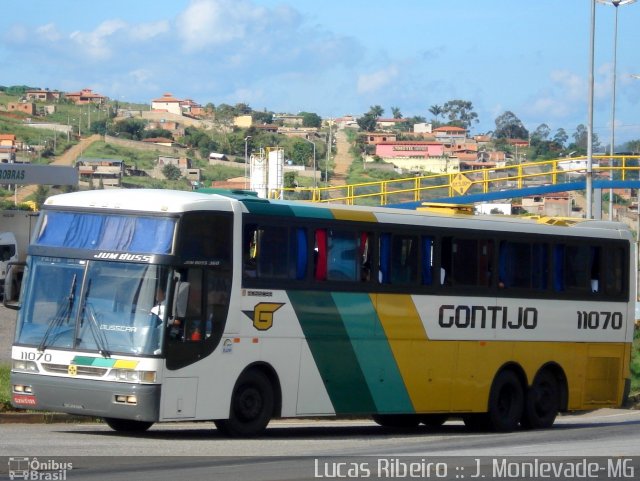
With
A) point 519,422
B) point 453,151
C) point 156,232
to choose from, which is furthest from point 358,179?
point 156,232

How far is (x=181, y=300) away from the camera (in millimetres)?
14328

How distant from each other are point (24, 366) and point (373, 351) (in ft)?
16.8

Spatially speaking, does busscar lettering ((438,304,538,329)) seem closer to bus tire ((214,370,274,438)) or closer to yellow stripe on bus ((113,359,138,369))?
bus tire ((214,370,274,438))

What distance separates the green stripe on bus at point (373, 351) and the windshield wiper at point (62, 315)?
384cm

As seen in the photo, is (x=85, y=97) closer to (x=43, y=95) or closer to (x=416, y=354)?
(x=43, y=95)

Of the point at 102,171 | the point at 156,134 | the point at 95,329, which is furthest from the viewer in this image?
the point at 156,134

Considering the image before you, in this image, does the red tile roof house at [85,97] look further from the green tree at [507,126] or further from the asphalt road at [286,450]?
the asphalt road at [286,450]

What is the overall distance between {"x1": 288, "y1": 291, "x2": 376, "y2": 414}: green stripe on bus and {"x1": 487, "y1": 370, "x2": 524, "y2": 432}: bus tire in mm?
3104

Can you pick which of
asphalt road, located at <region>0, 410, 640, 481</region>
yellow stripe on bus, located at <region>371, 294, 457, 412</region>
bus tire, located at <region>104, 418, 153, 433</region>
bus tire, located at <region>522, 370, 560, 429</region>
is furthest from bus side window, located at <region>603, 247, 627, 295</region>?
bus tire, located at <region>104, 418, 153, 433</region>

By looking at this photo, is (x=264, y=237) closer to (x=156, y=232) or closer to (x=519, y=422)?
(x=156, y=232)

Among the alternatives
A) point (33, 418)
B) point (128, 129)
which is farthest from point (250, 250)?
point (128, 129)

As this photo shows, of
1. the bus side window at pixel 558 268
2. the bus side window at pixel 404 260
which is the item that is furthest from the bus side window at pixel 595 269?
the bus side window at pixel 404 260

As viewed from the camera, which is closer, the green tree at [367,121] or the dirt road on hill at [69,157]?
the dirt road on hill at [69,157]

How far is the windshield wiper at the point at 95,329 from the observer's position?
568 inches
